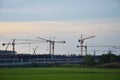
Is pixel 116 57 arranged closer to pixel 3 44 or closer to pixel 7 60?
pixel 7 60

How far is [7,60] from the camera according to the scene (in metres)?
109

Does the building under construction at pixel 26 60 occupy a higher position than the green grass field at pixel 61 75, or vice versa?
the building under construction at pixel 26 60

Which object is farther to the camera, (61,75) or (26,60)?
(26,60)

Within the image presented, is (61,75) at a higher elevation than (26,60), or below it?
below

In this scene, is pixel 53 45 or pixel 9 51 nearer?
pixel 53 45

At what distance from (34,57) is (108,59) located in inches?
1516

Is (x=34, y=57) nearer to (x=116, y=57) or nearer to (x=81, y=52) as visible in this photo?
(x=81, y=52)

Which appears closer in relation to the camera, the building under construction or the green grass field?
the green grass field

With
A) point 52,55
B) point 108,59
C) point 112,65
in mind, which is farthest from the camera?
point 52,55

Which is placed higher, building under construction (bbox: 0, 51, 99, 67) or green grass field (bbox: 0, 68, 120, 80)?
building under construction (bbox: 0, 51, 99, 67)

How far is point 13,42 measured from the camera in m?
136

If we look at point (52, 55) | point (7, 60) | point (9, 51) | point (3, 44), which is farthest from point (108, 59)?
point (9, 51)

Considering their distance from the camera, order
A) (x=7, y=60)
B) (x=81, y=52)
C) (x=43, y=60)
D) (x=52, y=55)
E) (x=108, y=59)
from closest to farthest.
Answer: (x=108, y=59), (x=7, y=60), (x=43, y=60), (x=52, y=55), (x=81, y=52)

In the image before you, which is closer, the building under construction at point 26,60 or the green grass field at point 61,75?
the green grass field at point 61,75
